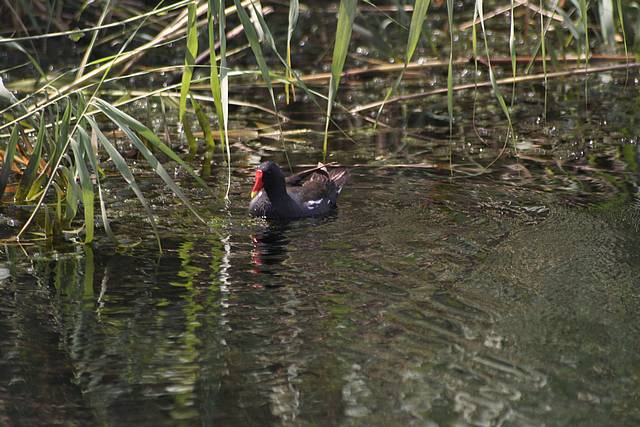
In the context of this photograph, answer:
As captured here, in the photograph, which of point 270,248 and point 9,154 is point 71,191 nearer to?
point 9,154

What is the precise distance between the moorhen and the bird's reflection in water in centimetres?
10

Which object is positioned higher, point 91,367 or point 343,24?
point 343,24

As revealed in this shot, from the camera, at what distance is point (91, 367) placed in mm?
4020

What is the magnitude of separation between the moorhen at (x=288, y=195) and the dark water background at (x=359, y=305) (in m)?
0.10

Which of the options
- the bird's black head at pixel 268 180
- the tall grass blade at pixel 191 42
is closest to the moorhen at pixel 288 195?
the bird's black head at pixel 268 180

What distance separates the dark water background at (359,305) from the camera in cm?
374

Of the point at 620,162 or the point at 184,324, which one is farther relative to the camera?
the point at 620,162

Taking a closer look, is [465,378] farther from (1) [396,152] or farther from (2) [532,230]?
(1) [396,152]

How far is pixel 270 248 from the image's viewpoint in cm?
548

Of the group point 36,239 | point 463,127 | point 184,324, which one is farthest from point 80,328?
point 463,127

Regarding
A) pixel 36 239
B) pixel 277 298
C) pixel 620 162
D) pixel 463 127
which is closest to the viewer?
pixel 277 298

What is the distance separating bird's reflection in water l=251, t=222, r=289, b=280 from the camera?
201 inches

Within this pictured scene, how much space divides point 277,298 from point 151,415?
1.12 m

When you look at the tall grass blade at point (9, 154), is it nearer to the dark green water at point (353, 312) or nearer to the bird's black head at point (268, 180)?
the dark green water at point (353, 312)
